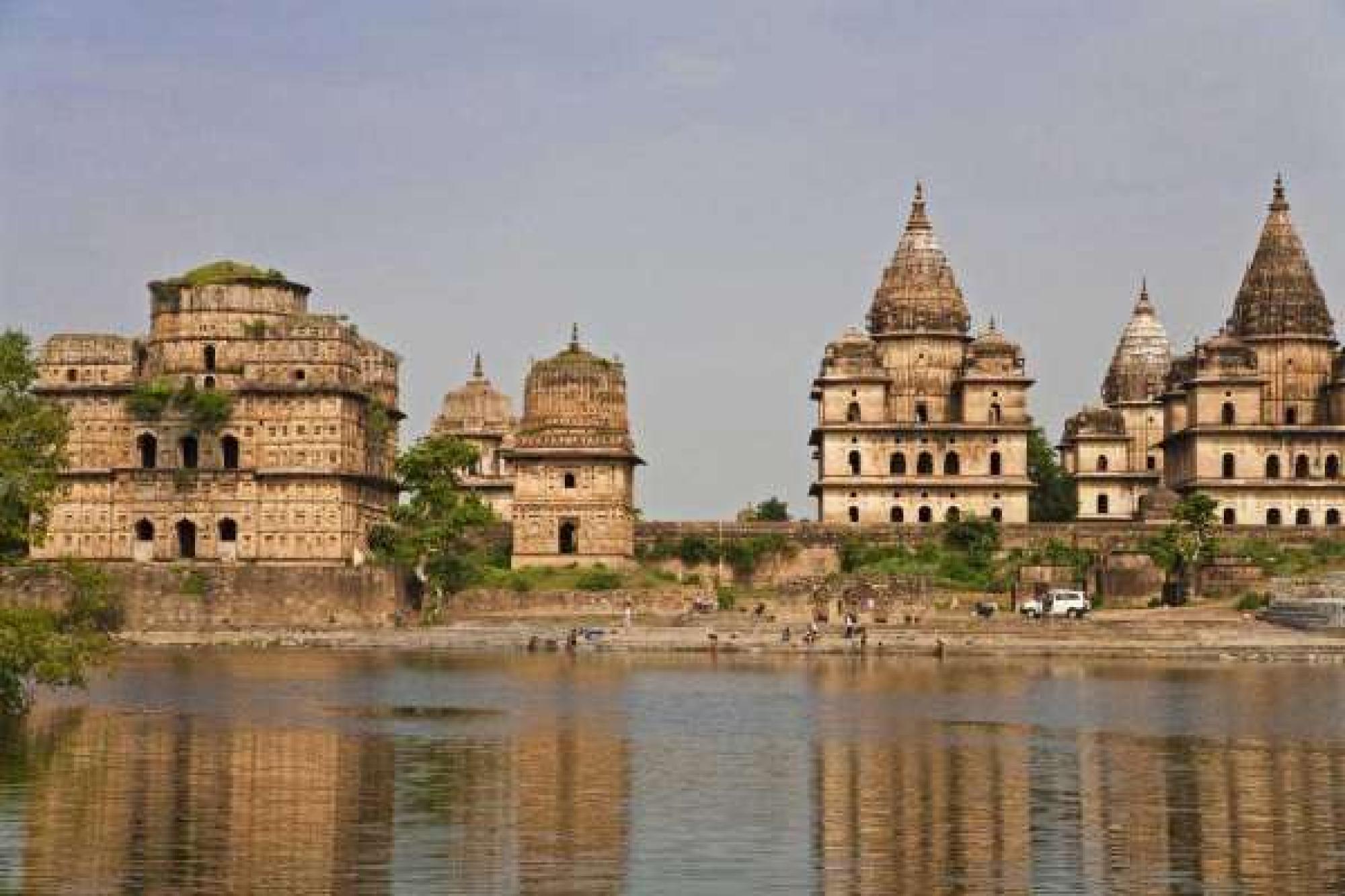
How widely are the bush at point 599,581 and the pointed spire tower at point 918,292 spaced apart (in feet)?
61.0

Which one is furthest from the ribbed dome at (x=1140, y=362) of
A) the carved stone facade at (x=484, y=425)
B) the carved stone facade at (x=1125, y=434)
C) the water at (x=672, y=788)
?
the water at (x=672, y=788)

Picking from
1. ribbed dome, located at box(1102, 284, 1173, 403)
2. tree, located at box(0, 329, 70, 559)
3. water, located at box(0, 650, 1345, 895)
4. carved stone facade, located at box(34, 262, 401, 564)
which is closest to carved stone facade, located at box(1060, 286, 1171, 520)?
ribbed dome, located at box(1102, 284, 1173, 403)

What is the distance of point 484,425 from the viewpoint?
110 m

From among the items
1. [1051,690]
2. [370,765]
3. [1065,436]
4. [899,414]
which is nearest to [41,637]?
[370,765]

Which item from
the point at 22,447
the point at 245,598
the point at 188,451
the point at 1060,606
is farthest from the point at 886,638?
the point at 22,447

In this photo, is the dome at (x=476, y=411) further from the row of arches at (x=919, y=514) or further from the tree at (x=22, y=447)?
the tree at (x=22, y=447)

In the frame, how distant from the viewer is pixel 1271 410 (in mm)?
90062

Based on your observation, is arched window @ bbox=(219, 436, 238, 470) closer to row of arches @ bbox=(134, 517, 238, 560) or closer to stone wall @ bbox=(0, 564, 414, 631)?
row of arches @ bbox=(134, 517, 238, 560)

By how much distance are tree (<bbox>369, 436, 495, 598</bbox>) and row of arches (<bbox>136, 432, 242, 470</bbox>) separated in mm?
5362

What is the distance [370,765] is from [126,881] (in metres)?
10.9

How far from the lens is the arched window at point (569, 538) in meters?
81.8

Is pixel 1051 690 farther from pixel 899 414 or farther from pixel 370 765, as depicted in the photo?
pixel 899 414

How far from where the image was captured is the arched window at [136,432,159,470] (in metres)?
80.9

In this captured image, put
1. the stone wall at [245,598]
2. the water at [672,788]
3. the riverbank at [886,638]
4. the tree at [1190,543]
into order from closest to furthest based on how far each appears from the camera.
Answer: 1. the water at [672,788]
2. the riverbank at [886,638]
3. the stone wall at [245,598]
4. the tree at [1190,543]
